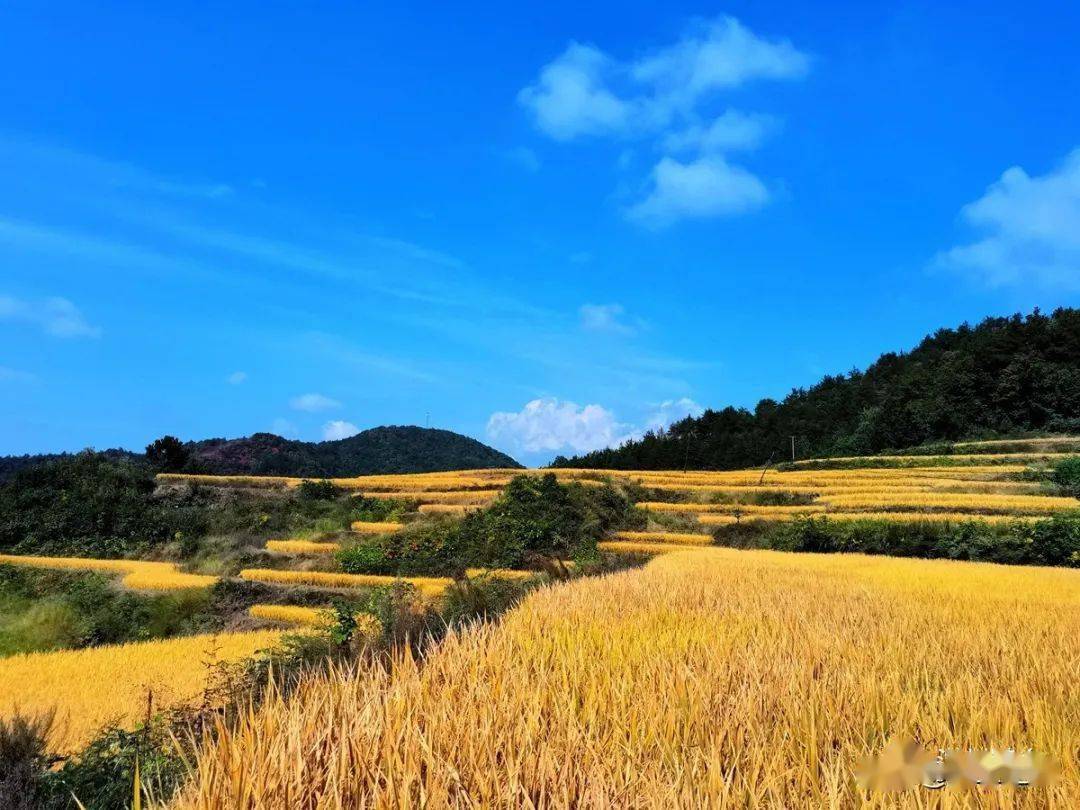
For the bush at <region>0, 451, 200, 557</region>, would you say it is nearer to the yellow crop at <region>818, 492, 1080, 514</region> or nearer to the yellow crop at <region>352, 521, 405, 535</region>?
the yellow crop at <region>352, 521, 405, 535</region>

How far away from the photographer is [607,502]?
24031mm

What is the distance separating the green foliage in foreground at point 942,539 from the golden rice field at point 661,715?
10618mm

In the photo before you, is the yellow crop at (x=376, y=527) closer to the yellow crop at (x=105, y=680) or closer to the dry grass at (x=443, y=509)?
the dry grass at (x=443, y=509)

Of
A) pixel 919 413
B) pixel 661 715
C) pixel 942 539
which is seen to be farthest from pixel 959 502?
pixel 919 413

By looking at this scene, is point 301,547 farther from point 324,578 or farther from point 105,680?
point 105,680

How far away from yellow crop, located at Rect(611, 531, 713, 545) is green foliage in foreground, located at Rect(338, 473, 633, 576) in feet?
2.42

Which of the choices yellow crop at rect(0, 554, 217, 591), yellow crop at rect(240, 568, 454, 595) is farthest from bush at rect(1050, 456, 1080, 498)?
yellow crop at rect(0, 554, 217, 591)

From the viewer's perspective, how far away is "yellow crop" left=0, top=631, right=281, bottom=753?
24.4 feet

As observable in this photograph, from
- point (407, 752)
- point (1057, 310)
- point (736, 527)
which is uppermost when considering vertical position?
point (1057, 310)

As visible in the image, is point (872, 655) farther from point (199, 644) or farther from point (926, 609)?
point (199, 644)

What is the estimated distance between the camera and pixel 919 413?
1876 inches

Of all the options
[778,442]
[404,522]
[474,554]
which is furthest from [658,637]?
[778,442]

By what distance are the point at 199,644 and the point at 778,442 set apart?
51.2 meters

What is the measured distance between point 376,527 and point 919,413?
41860 mm
